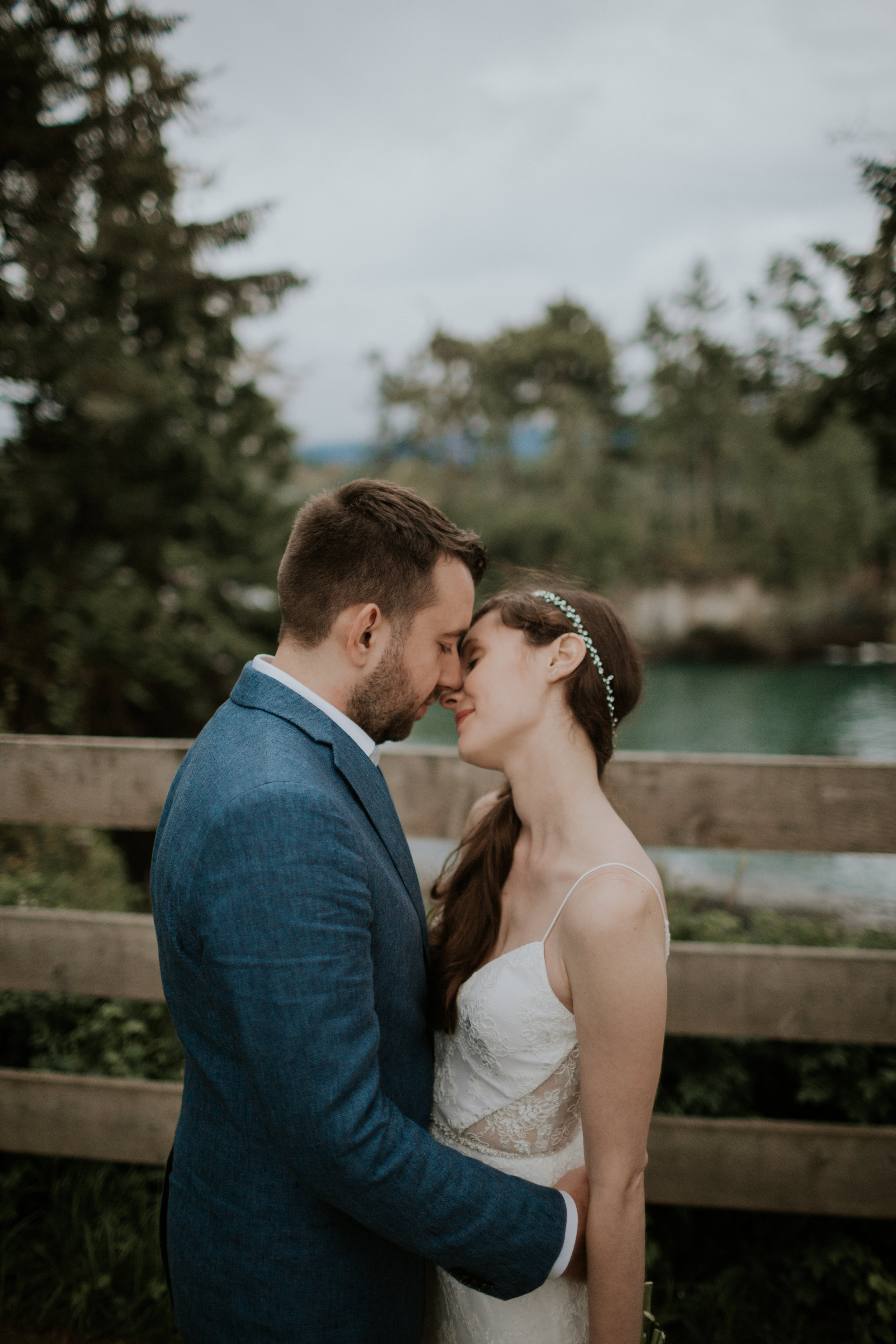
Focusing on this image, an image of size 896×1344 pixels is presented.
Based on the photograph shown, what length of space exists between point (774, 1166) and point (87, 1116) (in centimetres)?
194

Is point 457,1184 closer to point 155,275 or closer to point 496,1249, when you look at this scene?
point 496,1249

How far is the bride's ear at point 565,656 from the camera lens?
1.69 meters

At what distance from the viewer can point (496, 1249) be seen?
1.14 meters

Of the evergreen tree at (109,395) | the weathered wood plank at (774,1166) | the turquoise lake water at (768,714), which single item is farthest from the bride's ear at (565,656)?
the evergreen tree at (109,395)

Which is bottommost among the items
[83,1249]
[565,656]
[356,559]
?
[83,1249]

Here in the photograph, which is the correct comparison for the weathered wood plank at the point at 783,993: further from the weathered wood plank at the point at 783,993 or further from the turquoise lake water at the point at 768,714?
the turquoise lake water at the point at 768,714

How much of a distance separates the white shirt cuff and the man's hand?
0.05 metres

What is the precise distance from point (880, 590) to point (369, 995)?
33.1ft

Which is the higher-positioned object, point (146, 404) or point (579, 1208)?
point (146, 404)

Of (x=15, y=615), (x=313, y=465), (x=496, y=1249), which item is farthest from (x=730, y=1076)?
(x=313, y=465)

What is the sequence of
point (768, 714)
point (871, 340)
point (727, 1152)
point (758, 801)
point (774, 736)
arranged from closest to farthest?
point (758, 801) → point (727, 1152) → point (871, 340) → point (774, 736) → point (768, 714)

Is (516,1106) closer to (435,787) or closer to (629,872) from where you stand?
(629,872)

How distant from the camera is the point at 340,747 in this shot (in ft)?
4.15

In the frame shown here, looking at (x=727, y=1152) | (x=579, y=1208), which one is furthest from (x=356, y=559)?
(x=727, y=1152)
